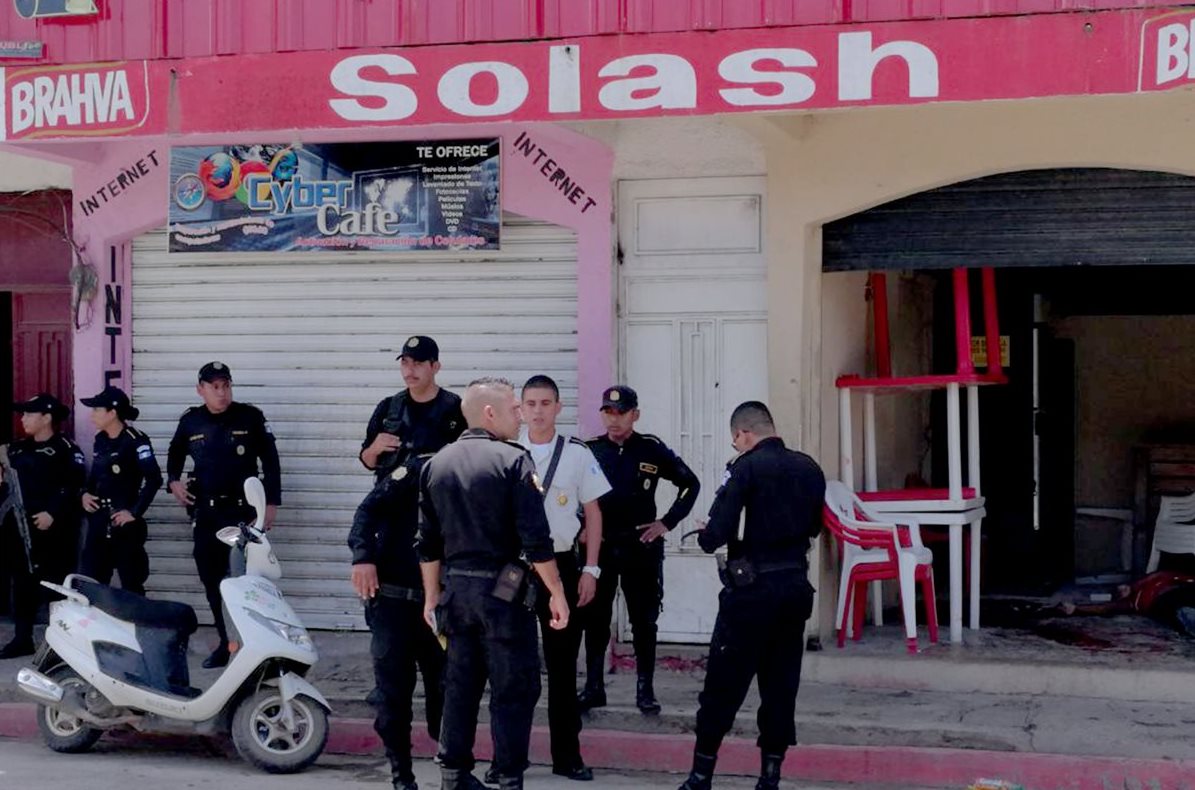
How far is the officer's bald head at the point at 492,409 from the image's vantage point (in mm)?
6758

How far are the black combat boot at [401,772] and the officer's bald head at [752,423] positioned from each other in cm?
200

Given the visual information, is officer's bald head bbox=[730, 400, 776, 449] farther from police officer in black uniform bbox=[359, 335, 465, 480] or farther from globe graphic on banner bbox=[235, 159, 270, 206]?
globe graphic on banner bbox=[235, 159, 270, 206]

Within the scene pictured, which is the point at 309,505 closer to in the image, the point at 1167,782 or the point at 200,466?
the point at 200,466

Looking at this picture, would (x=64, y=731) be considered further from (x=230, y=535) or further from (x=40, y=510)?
(x=40, y=510)

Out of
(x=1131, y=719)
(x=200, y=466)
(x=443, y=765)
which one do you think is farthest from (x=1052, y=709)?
(x=200, y=466)

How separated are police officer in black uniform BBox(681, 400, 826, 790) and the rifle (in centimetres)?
496

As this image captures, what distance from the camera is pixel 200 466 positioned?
10.0 m

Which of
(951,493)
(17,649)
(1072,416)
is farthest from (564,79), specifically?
(1072,416)

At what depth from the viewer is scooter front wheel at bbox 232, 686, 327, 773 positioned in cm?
793

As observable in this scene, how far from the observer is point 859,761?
8125 millimetres

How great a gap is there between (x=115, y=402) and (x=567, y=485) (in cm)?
368

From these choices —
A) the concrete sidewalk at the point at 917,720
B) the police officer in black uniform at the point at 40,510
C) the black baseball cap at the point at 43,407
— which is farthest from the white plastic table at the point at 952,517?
the black baseball cap at the point at 43,407

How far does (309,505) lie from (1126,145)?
17.8 ft

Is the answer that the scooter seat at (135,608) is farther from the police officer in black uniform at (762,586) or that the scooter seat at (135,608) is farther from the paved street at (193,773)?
the police officer in black uniform at (762,586)
